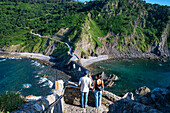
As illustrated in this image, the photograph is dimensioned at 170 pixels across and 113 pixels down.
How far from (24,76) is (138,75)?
54144 millimetres

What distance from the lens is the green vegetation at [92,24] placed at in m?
107

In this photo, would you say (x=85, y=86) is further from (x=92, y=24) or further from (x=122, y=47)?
(x=92, y=24)

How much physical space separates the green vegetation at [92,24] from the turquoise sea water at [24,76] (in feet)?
79.6

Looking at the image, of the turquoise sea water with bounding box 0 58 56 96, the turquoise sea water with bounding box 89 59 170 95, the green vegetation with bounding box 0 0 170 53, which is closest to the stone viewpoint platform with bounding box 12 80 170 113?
the turquoise sea water with bounding box 0 58 56 96

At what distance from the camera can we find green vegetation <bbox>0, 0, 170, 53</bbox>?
107463 millimetres

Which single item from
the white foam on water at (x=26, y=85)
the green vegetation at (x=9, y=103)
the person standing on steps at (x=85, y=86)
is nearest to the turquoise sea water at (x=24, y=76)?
the white foam on water at (x=26, y=85)

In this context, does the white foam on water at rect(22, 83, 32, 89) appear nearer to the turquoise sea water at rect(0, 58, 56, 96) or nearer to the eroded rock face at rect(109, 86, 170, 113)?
the turquoise sea water at rect(0, 58, 56, 96)

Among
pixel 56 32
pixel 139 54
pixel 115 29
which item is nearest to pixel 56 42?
pixel 56 32

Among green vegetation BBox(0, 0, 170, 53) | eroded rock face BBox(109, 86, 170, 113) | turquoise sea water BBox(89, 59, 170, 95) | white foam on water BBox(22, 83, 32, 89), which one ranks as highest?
green vegetation BBox(0, 0, 170, 53)

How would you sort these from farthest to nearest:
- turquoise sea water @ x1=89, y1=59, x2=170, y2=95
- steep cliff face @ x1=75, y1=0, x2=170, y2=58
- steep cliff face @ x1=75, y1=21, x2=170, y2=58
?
steep cliff face @ x1=75, y1=0, x2=170, y2=58, steep cliff face @ x1=75, y1=21, x2=170, y2=58, turquoise sea water @ x1=89, y1=59, x2=170, y2=95

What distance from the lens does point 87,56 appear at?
307ft

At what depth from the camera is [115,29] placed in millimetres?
127625

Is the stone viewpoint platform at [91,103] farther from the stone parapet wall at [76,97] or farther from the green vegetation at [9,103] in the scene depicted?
the green vegetation at [9,103]

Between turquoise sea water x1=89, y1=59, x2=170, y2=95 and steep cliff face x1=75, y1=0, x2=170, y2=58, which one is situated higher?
steep cliff face x1=75, y1=0, x2=170, y2=58
